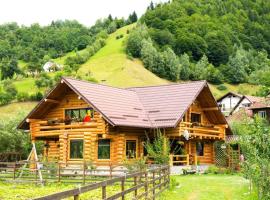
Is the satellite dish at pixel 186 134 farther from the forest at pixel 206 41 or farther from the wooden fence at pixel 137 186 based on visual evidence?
the forest at pixel 206 41

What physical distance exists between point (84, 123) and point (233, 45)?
4609 inches

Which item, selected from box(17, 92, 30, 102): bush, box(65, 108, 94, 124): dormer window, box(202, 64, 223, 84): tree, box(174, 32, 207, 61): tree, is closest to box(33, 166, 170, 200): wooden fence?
box(65, 108, 94, 124): dormer window

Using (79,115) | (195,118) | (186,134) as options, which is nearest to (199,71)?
(195,118)

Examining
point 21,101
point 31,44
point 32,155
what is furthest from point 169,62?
point 32,155

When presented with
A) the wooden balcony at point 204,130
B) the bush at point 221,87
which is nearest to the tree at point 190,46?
the bush at point 221,87

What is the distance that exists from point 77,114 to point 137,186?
18.4 metres

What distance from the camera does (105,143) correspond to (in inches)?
1152

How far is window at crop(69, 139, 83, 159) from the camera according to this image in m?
29.3

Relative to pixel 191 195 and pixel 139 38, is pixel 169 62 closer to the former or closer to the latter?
pixel 139 38

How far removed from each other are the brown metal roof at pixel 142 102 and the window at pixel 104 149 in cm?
195

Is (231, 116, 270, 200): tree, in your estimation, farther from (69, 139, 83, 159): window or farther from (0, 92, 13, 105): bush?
(0, 92, 13, 105): bush

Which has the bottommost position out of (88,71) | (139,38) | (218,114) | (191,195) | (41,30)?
(191,195)

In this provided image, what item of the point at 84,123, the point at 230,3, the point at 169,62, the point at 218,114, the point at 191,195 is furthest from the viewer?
the point at 230,3

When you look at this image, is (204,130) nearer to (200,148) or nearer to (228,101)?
(200,148)
